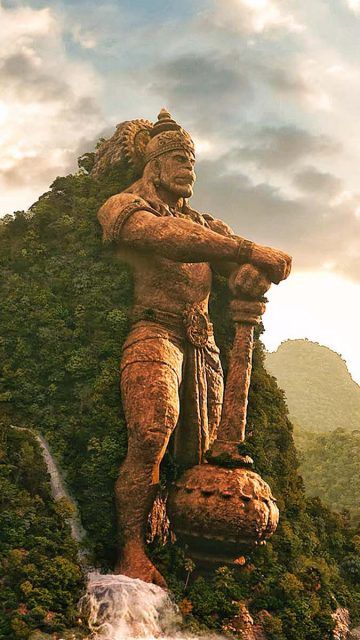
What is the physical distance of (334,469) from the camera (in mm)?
30984

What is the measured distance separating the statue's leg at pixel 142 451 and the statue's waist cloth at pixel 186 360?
27cm

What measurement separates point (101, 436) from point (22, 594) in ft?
8.30

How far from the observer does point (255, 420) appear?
12.2 meters

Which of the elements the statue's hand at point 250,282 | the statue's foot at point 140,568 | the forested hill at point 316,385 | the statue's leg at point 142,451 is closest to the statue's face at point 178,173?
the statue's hand at point 250,282

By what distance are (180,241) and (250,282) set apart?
1.12 meters

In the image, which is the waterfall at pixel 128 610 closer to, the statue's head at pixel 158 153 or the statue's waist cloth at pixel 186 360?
the statue's waist cloth at pixel 186 360

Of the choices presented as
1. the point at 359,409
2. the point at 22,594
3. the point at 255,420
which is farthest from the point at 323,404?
the point at 22,594

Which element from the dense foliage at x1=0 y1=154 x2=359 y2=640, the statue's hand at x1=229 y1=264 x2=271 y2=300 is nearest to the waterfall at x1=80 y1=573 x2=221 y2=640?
the dense foliage at x1=0 y1=154 x2=359 y2=640

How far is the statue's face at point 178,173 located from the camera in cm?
1206

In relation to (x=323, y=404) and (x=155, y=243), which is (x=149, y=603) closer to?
(x=155, y=243)

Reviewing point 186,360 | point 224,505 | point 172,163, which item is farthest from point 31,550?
point 172,163

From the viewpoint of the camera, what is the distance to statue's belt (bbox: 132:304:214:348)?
1111 cm

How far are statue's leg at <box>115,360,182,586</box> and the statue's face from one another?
3.01 m

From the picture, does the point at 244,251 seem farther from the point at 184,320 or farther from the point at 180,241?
the point at 184,320
